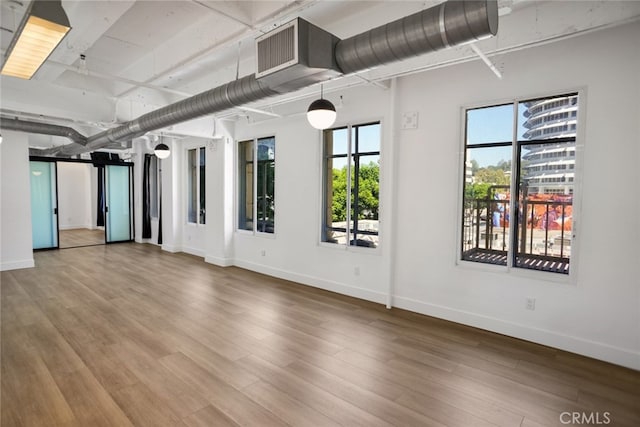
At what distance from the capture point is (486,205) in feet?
13.0

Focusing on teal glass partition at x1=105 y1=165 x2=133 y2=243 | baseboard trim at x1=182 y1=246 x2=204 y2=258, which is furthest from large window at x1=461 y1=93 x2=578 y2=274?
teal glass partition at x1=105 y1=165 x2=133 y2=243

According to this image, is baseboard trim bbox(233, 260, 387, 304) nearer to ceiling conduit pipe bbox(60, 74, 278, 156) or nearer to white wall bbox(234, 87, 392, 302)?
white wall bbox(234, 87, 392, 302)

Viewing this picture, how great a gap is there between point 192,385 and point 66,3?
10.5 ft

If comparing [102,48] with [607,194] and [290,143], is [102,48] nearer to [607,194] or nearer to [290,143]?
[290,143]

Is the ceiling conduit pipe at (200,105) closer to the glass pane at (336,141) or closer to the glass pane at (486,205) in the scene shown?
the glass pane at (336,141)

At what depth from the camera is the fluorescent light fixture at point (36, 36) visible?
6.53 feet

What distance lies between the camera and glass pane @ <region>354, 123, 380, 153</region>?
15.9 ft

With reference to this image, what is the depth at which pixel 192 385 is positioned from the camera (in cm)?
268

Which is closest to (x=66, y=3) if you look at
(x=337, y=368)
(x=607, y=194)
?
(x=337, y=368)

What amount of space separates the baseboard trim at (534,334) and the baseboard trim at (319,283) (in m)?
0.43

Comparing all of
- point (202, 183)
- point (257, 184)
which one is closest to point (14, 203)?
point (202, 183)

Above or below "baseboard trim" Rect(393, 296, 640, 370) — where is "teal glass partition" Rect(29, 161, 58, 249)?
above

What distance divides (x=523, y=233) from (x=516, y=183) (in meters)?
0.57

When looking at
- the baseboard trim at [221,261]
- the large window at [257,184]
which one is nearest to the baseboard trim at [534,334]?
the large window at [257,184]
